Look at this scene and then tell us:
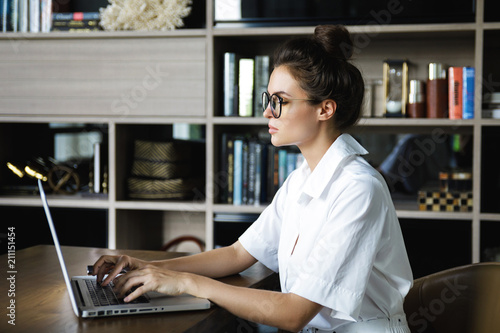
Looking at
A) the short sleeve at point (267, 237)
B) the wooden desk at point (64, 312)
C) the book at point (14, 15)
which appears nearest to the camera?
the wooden desk at point (64, 312)

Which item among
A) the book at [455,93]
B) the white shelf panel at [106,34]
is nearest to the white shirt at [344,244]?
the book at [455,93]

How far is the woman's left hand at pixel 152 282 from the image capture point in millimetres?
1111

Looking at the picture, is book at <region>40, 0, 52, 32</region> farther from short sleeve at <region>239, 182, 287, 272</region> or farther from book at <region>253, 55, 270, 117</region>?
short sleeve at <region>239, 182, 287, 272</region>

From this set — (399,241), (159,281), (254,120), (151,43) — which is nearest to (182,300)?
(159,281)

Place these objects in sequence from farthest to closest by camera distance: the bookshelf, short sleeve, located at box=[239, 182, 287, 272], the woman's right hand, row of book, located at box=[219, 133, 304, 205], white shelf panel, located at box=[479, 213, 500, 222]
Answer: row of book, located at box=[219, 133, 304, 205]
the bookshelf
white shelf panel, located at box=[479, 213, 500, 222]
short sleeve, located at box=[239, 182, 287, 272]
the woman's right hand

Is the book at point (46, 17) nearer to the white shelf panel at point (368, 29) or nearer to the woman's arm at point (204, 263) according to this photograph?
the white shelf panel at point (368, 29)

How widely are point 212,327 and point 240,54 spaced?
199 cm

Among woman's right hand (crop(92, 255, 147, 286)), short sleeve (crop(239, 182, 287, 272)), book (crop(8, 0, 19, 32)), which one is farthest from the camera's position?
book (crop(8, 0, 19, 32))

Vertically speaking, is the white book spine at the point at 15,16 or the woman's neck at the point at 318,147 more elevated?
the white book spine at the point at 15,16

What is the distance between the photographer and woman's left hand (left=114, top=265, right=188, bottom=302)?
3.65 feet

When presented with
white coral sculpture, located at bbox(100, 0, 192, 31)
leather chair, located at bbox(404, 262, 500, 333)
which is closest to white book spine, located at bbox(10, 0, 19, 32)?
white coral sculpture, located at bbox(100, 0, 192, 31)

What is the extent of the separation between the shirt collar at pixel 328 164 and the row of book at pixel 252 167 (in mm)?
1207

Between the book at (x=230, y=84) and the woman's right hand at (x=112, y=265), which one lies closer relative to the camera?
the woman's right hand at (x=112, y=265)

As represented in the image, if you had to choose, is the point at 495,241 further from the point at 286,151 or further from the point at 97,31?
the point at 97,31
